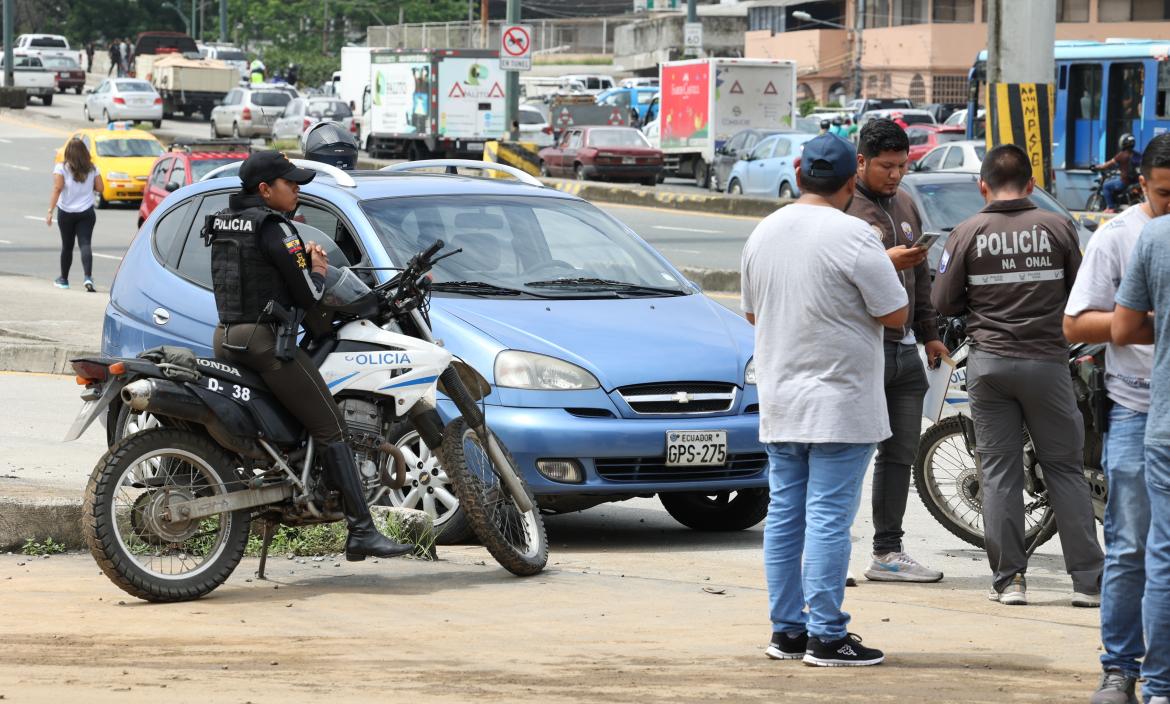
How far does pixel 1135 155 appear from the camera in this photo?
2817cm

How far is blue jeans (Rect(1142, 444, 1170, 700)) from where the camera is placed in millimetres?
4809

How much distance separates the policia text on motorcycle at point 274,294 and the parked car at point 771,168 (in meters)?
26.1

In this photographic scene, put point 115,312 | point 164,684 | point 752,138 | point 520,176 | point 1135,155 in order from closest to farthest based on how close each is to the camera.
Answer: point 164,684
point 115,312
point 520,176
point 1135,155
point 752,138

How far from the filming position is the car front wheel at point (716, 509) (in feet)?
28.3

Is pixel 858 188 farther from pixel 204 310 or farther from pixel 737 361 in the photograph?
pixel 204 310

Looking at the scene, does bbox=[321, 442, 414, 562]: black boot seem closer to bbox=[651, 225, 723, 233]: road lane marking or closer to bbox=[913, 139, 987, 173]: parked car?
bbox=[651, 225, 723, 233]: road lane marking

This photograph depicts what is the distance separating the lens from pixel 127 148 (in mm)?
32625

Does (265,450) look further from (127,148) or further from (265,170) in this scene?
(127,148)

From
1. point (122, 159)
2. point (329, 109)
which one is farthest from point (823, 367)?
point (329, 109)

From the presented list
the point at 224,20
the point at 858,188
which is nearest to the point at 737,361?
the point at 858,188

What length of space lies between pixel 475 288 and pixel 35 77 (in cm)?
6000

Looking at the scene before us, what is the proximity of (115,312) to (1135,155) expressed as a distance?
22.1 meters

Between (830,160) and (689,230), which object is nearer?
(830,160)

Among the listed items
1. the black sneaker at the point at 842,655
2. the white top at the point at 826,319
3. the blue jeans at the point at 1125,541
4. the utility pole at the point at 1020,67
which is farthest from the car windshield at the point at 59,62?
the blue jeans at the point at 1125,541
